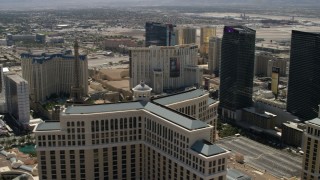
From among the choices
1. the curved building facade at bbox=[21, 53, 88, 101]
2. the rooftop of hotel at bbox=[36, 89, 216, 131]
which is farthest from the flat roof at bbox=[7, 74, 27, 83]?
the rooftop of hotel at bbox=[36, 89, 216, 131]

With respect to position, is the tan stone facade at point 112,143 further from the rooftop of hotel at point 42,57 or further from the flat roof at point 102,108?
the rooftop of hotel at point 42,57

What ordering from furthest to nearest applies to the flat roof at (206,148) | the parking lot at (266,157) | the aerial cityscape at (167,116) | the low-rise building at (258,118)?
1. the low-rise building at (258,118)
2. the parking lot at (266,157)
3. the aerial cityscape at (167,116)
4. the flat roof at (206,148)

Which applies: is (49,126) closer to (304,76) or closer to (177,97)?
(177,97)

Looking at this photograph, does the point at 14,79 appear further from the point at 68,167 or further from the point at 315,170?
the point at 315,170

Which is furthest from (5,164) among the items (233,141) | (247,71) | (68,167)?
(247,71)

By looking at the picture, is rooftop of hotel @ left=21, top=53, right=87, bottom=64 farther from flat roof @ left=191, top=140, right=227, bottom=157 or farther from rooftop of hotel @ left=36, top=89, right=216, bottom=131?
flat roof @ left=191, top=140, right=227, bottom=157

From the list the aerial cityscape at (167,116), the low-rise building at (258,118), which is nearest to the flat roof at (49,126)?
the aerial cityscape at (167,116)

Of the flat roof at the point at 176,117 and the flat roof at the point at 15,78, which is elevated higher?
the flat roof at the point at 176,117
